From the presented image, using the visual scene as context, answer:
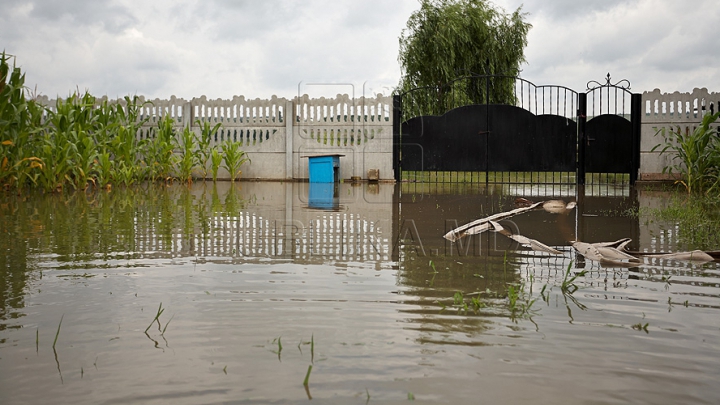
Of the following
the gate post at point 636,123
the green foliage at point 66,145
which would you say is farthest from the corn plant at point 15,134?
the gate post at point 636,123

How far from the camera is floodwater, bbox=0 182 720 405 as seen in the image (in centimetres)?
185

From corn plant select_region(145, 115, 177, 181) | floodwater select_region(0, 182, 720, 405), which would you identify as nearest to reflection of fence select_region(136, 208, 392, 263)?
floodwater select_region(0, 182, 720, 405)

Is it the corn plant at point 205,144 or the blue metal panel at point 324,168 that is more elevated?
the corn plant at point 205,144

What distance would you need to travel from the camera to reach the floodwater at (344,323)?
6.08 ft

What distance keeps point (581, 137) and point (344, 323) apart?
537 inches

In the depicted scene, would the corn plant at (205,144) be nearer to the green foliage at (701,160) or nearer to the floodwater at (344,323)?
the green foliage at (701,160)

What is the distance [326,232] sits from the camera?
5.50 metres

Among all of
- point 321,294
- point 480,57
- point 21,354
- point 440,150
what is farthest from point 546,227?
point 480,57

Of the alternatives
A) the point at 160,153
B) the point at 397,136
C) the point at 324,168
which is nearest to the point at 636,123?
the point at 397,136

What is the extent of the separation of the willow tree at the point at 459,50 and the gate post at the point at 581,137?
6109 millimetres

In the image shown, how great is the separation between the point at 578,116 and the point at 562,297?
12931 mm

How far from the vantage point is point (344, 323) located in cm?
246

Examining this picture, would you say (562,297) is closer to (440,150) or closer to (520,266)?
(520,266)

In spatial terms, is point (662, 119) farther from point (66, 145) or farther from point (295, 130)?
point (66, 145)
